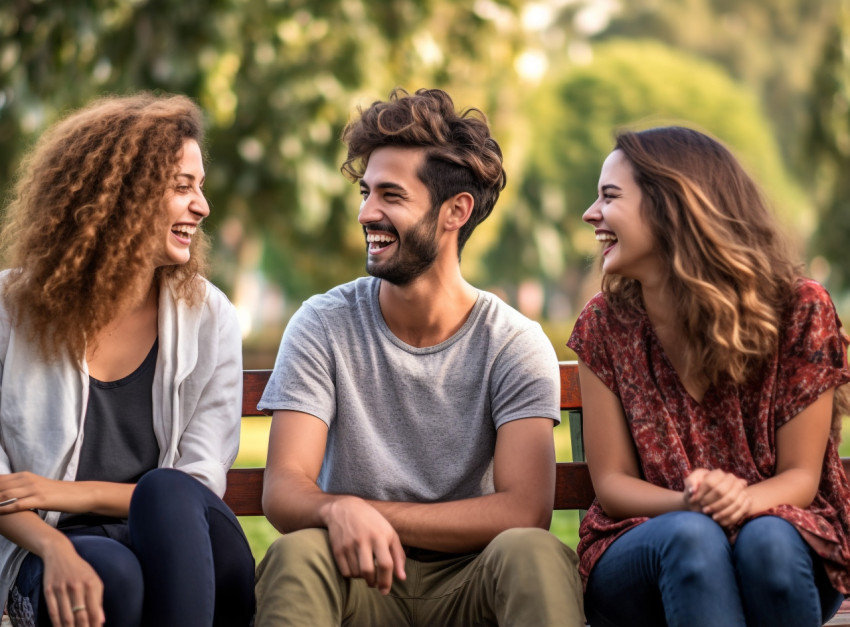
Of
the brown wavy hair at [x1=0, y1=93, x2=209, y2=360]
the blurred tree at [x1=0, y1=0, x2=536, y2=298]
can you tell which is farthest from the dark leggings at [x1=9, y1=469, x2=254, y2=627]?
the blurred tree at [x1=0, y1=0, x2=536, y2=298]

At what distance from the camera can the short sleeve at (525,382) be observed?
3600 mm

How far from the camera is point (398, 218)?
3756 mm

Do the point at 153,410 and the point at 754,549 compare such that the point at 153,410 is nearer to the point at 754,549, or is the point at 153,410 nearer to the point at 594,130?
the point at 754,549

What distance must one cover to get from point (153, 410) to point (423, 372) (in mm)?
794

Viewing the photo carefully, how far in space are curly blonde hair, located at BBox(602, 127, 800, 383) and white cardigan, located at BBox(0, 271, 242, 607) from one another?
1323 mm

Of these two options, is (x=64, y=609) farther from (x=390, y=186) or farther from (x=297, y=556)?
(x=390, y=186)

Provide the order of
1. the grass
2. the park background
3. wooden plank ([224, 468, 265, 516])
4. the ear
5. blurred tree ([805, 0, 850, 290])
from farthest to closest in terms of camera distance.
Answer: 1. blurred tree ([805, 0, 850, 290])
2. the park background
3. the grass
4. wooden plank ([224, 468, 265, 516])
5. the ear

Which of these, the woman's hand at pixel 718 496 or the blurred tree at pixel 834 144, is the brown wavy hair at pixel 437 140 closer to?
the woman's hand at pixel 718 496

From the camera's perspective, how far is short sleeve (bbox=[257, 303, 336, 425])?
11.9 feet

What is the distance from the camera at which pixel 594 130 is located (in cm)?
4600

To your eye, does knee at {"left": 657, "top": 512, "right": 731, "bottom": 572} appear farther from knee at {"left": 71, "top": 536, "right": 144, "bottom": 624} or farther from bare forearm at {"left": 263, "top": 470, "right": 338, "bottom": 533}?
knee at {"left": 71, "top": 536, "right": 144, "bottom": 624}

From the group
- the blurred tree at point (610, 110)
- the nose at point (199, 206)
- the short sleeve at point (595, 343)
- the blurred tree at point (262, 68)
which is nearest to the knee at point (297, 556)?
the short sleeve at point (595, 343)

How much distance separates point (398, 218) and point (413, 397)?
54cm

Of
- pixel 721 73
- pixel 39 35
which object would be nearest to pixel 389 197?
pixel 39 35
